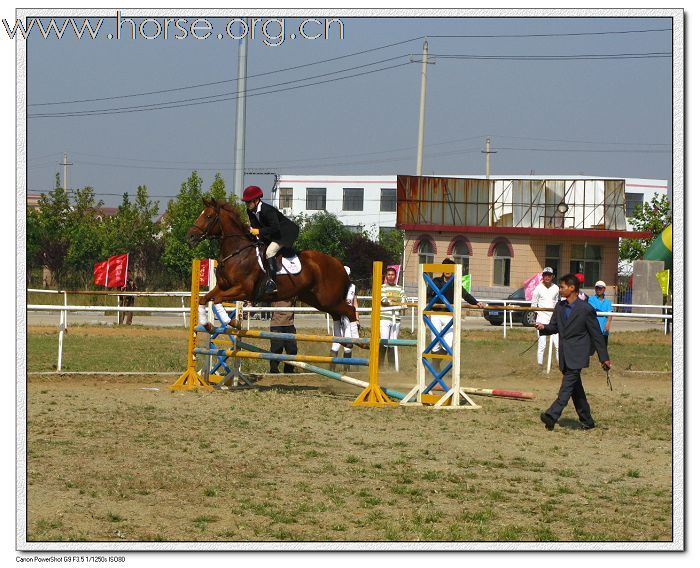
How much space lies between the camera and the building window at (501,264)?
5028cm

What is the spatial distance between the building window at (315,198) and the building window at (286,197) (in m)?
1.26

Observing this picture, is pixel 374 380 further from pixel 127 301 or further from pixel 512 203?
pixel 512 203

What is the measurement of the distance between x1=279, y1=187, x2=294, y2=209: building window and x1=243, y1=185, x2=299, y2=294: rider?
59.2 metres

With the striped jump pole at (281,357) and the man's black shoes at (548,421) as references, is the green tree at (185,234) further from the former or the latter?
the man's black shoes at (548,421)

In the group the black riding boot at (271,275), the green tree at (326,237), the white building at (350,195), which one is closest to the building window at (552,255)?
the green tree at (326,237)

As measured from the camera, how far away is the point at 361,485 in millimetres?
8312


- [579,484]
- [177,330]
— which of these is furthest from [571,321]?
[177,330]

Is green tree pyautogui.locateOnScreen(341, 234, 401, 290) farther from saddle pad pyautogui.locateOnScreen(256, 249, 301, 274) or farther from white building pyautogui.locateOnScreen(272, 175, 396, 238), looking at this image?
saddle pad pyautogui.locateOnScreen(256, 249, 301, 274)

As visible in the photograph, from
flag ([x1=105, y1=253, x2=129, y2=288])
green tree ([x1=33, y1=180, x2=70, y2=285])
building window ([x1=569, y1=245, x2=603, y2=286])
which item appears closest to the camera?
flag ([x1=105, y1=253, x2=129, y2=288])

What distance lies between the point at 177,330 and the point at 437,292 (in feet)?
50.8

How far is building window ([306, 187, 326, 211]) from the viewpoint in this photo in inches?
2980

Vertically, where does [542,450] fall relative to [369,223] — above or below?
below

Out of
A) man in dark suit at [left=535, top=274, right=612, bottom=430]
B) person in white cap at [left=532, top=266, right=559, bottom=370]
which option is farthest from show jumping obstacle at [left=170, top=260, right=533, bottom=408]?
person in white cap at [left=532, top=266, right=559, bottom=370]

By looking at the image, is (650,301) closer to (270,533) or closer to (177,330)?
(177,330)
